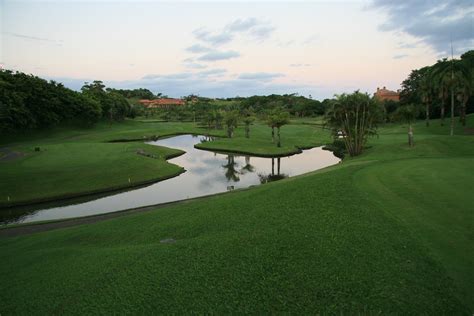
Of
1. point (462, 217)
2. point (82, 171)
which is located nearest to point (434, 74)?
point (462, 217)

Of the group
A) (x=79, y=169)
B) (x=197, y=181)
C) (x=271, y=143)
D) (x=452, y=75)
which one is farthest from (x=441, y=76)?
(x=79, y=169)

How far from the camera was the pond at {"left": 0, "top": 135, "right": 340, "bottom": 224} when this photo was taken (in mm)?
26953

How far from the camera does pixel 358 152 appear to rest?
43.1 m

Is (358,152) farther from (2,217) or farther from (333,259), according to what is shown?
(2,217)

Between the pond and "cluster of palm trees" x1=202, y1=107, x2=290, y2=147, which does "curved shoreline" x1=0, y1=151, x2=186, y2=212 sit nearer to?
the pond

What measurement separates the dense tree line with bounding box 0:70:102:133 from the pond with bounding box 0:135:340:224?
90.2 ft

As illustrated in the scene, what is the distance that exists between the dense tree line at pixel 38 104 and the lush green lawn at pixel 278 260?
45.8 meters

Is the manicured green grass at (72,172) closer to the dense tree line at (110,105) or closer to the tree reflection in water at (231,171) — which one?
the tree reflection in water at (231,171)

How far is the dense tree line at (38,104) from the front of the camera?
55.1 meters

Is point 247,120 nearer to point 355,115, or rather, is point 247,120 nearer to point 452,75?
point 355,115

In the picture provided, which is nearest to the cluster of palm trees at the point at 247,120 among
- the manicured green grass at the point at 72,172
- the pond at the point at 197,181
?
the pond at the point at 197,181

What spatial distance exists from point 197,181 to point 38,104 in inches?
1930

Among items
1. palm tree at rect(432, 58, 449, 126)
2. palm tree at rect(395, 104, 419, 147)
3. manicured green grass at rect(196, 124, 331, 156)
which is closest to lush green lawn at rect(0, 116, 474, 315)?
palm tree at rect(395, 104, 419, 147)

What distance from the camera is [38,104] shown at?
66250 mm
